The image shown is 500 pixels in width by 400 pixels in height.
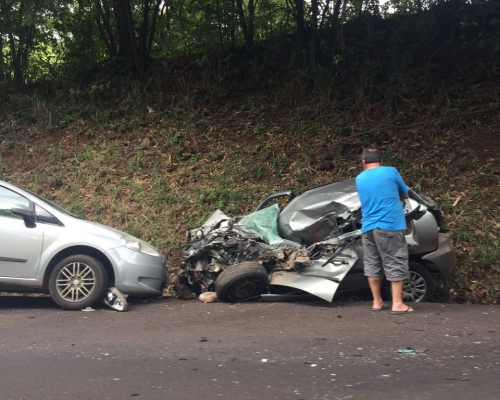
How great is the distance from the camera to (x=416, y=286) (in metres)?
7.28

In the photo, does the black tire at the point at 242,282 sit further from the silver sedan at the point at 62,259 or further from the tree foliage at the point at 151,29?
the tree foliage at the point at 151,29

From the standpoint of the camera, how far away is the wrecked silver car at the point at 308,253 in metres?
7.02

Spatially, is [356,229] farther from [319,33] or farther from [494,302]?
[319,33]

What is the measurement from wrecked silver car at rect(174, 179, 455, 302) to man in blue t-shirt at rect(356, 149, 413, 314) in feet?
1.11

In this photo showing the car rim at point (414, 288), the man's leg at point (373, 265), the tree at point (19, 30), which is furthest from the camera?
the tree at point (19, 30)

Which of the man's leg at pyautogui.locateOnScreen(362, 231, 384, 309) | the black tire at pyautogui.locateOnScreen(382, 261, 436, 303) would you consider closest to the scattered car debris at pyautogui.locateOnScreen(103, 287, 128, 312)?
the man's leg at pyautogui.locateOnScreen(362, 231, 384, 309)

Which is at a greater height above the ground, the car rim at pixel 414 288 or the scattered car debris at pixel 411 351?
the car rim at pixel 414 288

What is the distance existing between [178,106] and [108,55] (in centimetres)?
311

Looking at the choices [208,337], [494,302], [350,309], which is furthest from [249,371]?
[494,302]

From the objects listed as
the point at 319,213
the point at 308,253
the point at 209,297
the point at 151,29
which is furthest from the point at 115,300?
the point at 151,29

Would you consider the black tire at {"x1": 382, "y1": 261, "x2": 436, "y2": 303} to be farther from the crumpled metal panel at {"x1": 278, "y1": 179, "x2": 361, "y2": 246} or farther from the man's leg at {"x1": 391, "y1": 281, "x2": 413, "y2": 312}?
the crumpled metal panel at {"x1": 278, "y1": 179, "x2": 361, "y2": 246}

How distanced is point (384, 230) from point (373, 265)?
0.44 m

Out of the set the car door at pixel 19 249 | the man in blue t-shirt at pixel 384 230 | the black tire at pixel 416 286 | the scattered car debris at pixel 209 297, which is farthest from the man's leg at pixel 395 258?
the car door at pixel 19 249

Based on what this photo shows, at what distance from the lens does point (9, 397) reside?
440cm
